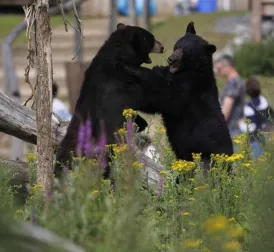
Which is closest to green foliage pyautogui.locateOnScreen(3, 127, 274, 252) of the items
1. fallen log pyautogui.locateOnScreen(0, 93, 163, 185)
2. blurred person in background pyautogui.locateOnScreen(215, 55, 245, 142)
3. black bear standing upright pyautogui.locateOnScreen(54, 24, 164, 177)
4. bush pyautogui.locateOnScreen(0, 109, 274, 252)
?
bush pyautogui.locateOnScreen(0, 109, 274, 252)

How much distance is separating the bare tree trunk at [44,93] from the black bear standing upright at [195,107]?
145cm

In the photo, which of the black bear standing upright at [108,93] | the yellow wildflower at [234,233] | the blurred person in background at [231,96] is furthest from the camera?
the blurred person in background at [231,96]

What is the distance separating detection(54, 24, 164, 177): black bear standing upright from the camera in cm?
767

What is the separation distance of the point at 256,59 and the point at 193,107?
47.4 ft

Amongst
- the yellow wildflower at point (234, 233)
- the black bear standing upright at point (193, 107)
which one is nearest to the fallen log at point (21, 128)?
the black bear standing upright at point (193, 107)

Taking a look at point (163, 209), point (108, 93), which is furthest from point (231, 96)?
point (163, 209)

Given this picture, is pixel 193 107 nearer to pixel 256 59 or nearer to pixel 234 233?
pixel 234 233

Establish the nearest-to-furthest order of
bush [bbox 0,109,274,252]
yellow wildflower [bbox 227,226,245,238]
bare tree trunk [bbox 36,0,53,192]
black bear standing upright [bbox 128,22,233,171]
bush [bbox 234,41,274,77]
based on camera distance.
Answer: yellow wildflower [bbox 227,226,245,238], bush [bbox 0,109,274,252], bare tree trunk [bbox 36,0,53,192], black bear standing upright [bbox 128,22,233,171], bush [bbox 234,41,274,77]

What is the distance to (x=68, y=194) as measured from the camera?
4.82 m

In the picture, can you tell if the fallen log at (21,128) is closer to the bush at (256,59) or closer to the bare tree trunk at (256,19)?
the bush at (256,59)

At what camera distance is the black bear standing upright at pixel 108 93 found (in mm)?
7668

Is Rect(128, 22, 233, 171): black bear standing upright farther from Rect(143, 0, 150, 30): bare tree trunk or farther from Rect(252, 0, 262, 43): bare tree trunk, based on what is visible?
Rect(143, 0, 150, 30): bare tree trunk

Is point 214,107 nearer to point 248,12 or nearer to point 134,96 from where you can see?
point 134,96

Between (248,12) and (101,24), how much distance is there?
451cm
